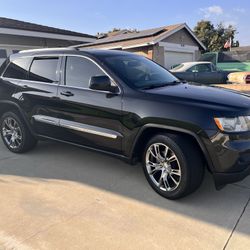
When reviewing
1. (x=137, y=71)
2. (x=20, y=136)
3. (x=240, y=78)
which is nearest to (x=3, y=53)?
(x=20, y=136)

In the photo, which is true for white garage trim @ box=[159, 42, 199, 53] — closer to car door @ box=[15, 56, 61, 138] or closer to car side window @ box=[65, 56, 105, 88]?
car door @ box=[15, 56, 61, 138]

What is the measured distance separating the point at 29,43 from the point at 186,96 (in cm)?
1376

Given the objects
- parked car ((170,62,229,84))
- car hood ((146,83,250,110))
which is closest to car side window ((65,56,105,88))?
car hood ((146,83,250,110))

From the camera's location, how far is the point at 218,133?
3.20 m

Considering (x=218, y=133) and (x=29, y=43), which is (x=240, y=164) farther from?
(x=29, y=43)

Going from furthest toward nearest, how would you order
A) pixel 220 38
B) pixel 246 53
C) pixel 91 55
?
pixel 220 38 → pixel 246 53 → pixel 91 55

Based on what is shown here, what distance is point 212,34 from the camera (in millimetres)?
45219

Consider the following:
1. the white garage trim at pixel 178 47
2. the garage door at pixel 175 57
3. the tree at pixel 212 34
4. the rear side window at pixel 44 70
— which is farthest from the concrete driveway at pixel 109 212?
the tree at pixel 212 34

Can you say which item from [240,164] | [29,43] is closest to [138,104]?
[240,164]

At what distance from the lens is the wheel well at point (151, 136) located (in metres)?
3.49

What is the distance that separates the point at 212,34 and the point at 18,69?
1738 inches

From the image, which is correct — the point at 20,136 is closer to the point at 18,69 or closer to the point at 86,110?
the point at 18,69

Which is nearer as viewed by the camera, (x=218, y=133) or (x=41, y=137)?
(x=218, y=133)

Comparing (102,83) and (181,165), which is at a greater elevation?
(102,83)
